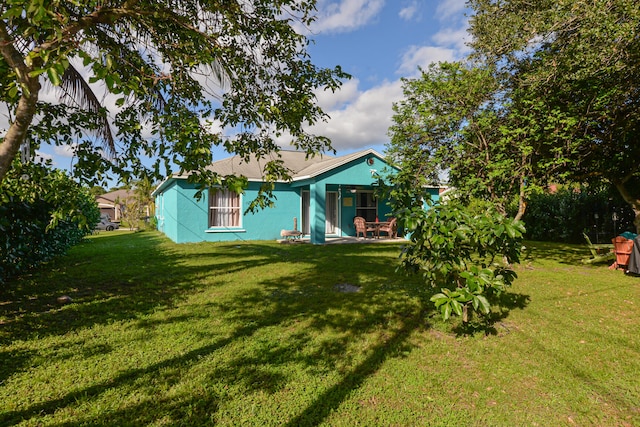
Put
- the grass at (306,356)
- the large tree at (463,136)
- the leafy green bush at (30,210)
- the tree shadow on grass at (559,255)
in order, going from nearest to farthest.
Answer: the grass at (306,356), the leafy green bush at (30,210), the large tree at (463,136), the tree shadow on grass at (559,255)

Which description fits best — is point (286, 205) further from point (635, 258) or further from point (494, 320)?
point (635, 258)

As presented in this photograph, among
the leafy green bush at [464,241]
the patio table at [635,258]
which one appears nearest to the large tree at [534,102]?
the patio table at [635,258]

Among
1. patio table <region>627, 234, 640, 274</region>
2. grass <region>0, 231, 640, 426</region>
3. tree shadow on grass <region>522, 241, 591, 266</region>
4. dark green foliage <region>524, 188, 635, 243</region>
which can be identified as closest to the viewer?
grass <region>0, 231, 640, 426</region>

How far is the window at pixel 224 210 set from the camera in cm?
1516

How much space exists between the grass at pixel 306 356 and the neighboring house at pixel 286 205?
24.1 feet

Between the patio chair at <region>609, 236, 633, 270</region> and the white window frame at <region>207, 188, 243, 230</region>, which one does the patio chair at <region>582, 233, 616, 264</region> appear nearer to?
the patio chair at <region>609, 236, 633, 270</region>

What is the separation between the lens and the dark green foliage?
1455cm

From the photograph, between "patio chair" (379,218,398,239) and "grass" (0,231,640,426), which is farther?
"patio chair" (379,218,398,239)

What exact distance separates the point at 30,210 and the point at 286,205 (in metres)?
10.6

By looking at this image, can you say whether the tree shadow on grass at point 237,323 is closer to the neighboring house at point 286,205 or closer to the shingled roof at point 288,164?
the neighboring house at point 286,205

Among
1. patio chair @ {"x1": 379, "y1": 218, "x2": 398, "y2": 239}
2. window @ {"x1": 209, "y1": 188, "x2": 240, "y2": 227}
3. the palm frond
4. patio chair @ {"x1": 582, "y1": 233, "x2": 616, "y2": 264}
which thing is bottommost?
patio chair @ {"x1": 582, "y1": 233, "x2": 616, "y2": 264}

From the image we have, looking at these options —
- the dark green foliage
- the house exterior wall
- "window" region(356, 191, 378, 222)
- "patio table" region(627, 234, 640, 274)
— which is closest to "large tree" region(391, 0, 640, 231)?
"patio table" region(627, 234, 640, 274)

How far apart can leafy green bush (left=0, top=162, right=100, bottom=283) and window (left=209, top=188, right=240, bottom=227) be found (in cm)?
704

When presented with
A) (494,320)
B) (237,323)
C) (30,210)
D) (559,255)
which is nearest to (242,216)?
(30,210)
